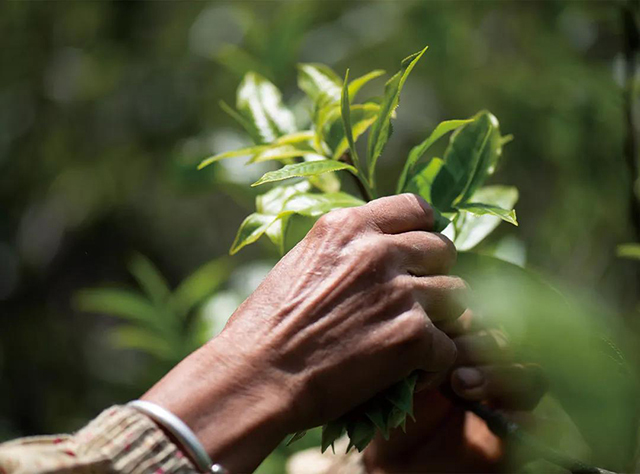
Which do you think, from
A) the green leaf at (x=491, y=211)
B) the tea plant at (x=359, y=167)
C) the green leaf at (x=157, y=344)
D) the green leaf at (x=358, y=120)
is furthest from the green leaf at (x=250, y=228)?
the green leaf at (x=157, y=344)

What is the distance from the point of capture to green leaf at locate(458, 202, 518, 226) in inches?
31.9

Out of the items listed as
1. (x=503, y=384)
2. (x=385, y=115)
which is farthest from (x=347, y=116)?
(x=503, y=384)

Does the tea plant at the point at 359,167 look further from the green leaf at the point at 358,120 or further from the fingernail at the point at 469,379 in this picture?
the fingernail at the point at 469,379

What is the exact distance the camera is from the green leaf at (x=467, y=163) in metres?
0.94

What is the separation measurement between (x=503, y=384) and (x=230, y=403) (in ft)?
1.21

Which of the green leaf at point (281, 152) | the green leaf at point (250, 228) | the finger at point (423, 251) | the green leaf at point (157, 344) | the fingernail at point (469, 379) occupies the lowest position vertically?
the green leaf at point (157, 344)

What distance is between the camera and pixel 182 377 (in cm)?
76

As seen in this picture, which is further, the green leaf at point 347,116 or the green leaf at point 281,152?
the green leaf at point 281,152

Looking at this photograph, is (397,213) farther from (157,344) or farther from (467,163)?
(157,344)

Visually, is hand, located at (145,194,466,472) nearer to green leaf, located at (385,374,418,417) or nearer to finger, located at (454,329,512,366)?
green leaf, located at (385,374,418,417)

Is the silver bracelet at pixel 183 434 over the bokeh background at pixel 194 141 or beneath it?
over

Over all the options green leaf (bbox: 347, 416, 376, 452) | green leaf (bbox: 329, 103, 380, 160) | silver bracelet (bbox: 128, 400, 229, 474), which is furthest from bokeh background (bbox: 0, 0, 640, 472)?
silver bracelet (bbox: 128, 400, 229, 474)

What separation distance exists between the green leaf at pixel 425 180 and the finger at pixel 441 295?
0.14m

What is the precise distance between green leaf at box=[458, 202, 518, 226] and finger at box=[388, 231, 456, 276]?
48 mm
